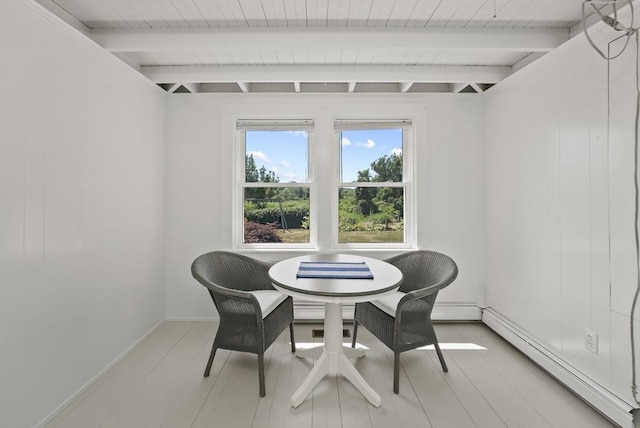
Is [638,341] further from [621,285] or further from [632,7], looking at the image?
[632,7]

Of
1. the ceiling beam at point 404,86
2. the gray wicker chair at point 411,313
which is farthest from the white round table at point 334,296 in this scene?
the ceiling beam at point 404,86

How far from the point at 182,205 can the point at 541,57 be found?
11.2ft

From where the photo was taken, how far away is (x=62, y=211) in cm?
194

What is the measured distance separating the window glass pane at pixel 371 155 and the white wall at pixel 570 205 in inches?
39.5

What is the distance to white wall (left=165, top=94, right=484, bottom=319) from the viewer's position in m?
3.32

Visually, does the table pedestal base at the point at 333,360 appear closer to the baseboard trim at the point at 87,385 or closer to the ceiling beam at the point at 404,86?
the baseboard trim at the point at 87,385

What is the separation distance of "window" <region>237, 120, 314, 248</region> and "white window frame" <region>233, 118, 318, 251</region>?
1 centimetres

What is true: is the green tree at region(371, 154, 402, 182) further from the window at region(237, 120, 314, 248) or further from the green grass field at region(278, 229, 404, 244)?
the window at region(237, 120, 314, 248)

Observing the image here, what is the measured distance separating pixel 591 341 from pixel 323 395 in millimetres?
1713

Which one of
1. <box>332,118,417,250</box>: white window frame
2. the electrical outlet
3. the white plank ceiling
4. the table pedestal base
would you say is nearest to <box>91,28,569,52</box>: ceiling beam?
the white plank ceiling

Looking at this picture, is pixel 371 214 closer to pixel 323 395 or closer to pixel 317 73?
pixel 317 73

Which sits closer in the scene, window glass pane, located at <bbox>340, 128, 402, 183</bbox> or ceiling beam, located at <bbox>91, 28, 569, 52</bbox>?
ceiling beam, located at <bbox>91, 28, 569, 52</bbox>

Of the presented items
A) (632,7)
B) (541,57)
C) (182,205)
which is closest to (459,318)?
(541,57)

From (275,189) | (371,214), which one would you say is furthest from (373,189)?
(275,189)
